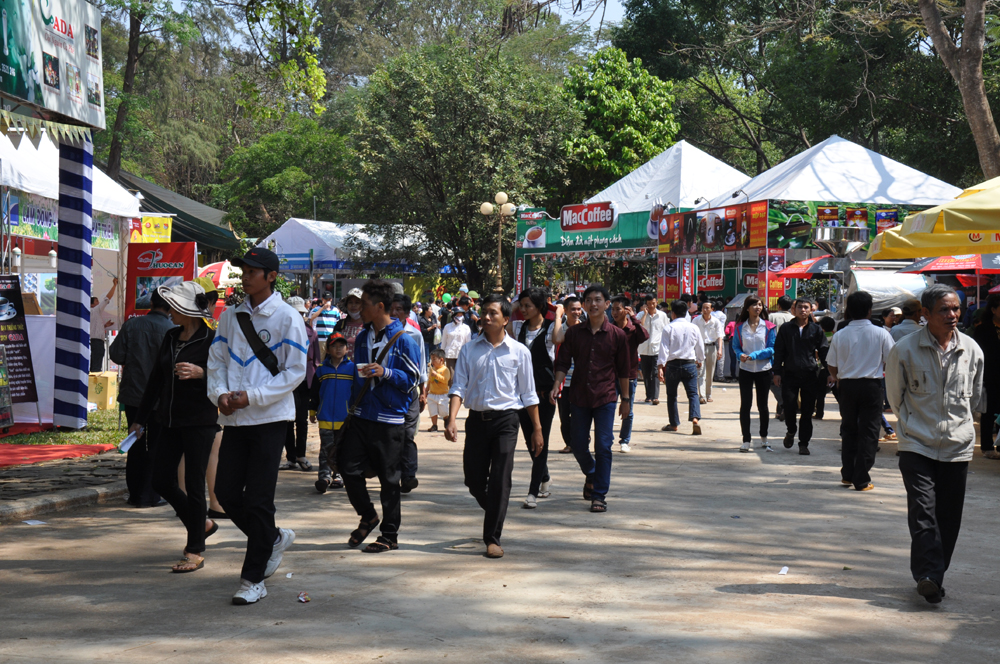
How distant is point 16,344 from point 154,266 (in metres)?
1.89

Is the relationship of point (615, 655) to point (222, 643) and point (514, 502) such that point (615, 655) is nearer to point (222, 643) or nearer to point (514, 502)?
point (222, 643)

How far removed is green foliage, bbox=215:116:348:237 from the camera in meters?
39.5

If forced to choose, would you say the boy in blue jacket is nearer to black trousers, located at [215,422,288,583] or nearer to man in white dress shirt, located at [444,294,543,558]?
man in white dress shirt, located at [444,294,543,558]

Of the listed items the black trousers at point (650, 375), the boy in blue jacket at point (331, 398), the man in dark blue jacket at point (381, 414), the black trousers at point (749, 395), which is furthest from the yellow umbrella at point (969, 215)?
the black trousers at point (650, 375)

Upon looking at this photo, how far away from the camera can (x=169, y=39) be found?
3244 centimetres

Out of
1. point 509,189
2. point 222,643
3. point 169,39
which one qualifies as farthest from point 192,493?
point 169,39

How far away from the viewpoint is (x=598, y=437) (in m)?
8.02

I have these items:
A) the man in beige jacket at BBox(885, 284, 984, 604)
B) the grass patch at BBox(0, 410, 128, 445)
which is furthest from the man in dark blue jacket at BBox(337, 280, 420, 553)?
the grass patch at BBox(0, 410, 128, 445)

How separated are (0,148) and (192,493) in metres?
8.80

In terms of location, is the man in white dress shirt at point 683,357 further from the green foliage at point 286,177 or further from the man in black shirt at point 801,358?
the green foliage at point 286,177

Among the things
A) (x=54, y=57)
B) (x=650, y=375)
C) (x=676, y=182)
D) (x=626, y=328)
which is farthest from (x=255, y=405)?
(x=676, y=182)

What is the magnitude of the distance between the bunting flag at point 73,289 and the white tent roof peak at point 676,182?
16415 millimetres

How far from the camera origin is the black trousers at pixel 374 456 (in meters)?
6.39

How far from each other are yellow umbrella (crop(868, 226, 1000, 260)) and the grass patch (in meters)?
8.70
